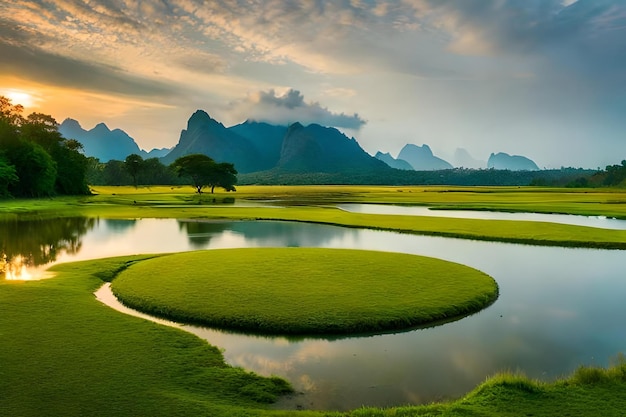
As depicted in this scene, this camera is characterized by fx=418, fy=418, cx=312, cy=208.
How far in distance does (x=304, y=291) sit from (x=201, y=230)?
87.0 feet

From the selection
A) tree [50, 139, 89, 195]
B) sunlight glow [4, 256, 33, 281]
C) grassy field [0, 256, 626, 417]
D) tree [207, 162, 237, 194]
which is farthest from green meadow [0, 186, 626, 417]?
tree [207, 162, 237, 194]

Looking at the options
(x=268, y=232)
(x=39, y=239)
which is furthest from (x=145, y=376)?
(x=39, y=239)

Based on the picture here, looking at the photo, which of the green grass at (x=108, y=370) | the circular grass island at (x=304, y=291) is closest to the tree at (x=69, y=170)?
the circular grass island at (x=304, y=291)

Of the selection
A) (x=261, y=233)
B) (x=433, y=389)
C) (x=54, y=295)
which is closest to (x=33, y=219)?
(x=261, y=233)

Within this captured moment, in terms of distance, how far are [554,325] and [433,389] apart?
7903 millimetres

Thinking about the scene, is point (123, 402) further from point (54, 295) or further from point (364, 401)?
point (54, 295)

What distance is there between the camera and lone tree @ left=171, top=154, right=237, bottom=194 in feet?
371

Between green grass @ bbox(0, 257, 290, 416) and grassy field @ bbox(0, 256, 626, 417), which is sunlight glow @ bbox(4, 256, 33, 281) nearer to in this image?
green grass @ bbox(0, 257, 290, 416)

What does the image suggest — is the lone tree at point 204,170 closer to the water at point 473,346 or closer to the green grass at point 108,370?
the water at point 473,346

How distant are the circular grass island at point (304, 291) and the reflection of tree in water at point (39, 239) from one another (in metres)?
8.19

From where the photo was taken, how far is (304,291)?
17.9m

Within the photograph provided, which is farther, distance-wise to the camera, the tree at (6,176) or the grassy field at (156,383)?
the tree at (6,176)

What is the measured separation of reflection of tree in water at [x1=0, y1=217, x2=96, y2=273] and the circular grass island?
819cm

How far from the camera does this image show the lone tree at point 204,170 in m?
113
